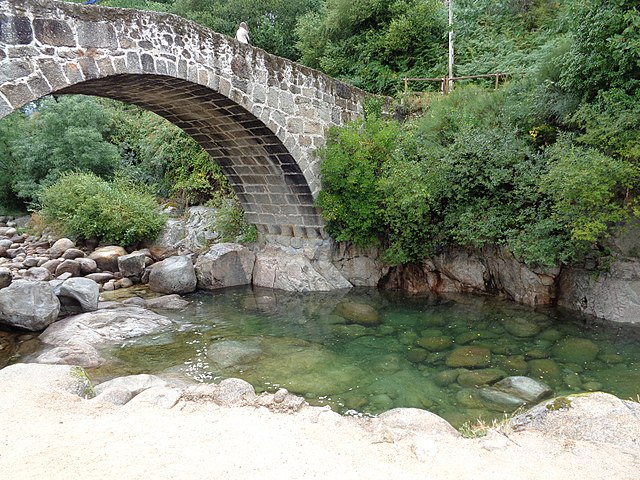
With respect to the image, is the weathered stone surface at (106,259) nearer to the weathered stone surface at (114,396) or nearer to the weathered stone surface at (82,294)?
the weathered stone surface at (82,294)

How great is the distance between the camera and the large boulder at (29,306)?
6707 millimetres

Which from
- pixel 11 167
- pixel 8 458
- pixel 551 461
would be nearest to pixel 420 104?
pixel 551 461

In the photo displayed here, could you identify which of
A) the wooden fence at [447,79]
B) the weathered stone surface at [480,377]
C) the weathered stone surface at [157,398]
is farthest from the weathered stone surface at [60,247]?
the weathered stone surface at [480,377]

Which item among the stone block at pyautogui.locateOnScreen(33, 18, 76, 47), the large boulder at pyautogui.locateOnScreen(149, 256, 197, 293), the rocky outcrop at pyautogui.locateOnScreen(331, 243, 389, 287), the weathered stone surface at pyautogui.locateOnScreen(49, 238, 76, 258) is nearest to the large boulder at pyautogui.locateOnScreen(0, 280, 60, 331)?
the large boulder at pyautogui.locateOnScreen(149, 256, 197, 293)

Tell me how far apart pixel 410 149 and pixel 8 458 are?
24.3 feet

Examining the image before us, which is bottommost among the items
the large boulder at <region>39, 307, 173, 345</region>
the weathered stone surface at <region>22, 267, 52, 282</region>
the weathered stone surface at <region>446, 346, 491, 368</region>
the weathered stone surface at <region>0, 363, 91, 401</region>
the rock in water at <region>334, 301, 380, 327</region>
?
the rock in water at <region>334, 301, 380, 327</region>

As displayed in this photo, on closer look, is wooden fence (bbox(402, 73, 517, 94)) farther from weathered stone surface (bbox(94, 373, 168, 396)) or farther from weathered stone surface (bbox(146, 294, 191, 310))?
weathered stone surface (bbox(94, 373, 168, 396))

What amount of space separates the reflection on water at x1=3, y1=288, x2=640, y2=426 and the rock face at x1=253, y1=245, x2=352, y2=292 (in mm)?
1065

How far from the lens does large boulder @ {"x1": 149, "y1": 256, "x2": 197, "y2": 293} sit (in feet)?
30.3

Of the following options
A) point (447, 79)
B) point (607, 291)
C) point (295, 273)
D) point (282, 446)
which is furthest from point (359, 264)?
point (282, 446)

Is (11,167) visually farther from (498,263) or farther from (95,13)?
(498,263)

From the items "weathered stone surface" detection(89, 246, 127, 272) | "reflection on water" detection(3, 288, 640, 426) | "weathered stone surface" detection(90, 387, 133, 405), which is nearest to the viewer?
"weathered stone surface" detection(90, 387, 133, 405)

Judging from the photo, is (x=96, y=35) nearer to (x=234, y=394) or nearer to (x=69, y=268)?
(x=234, y=394)

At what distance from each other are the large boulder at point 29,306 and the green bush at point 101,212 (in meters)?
4.48
